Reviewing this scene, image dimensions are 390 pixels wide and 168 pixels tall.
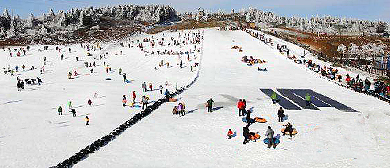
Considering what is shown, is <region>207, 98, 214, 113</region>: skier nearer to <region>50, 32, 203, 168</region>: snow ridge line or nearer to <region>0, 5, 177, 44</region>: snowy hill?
<region>50, 32, 203, 168</region>: snow ridge line

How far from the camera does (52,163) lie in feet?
57.7

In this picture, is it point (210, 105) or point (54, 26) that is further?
point (54, 26)

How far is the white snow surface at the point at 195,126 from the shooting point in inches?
677

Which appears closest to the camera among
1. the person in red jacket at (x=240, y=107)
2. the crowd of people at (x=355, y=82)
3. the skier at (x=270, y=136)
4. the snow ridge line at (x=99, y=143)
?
the snow ridge line at (x=99, y=143)

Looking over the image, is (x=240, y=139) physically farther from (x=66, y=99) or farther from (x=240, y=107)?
(x=66, y=99)

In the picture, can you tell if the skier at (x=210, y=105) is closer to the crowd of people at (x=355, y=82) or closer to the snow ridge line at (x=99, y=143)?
the snow ridge line at (x=99, y=143)

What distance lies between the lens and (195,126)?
72.6ft

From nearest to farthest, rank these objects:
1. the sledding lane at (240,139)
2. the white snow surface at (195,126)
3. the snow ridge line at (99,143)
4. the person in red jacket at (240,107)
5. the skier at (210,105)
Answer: the snow ridge line at (99,143) < the sledding lane at (240,139) < the white snow surface at (195,126) < the person in red jacket at (240,107) < the skier at (210,105)

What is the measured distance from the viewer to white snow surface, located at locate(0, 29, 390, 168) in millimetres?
17203

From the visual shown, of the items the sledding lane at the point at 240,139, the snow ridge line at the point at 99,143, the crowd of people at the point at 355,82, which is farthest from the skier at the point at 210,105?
the crowd of people at the point at 355,82

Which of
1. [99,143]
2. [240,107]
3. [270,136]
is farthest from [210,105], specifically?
[99,143]

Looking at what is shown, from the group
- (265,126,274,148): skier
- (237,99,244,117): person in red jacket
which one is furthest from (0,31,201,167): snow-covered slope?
(265,126,274,148): skier

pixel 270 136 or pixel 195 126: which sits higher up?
pixel 270 136

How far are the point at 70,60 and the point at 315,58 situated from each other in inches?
1679
